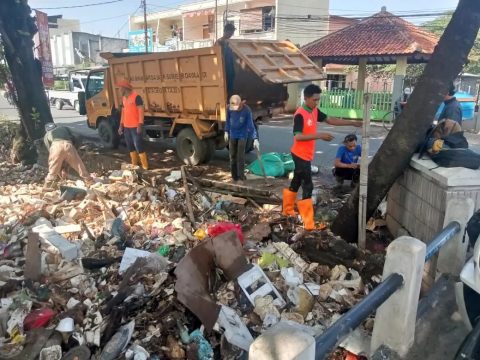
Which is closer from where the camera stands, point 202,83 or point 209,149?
point 202,83

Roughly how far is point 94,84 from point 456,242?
10.4m

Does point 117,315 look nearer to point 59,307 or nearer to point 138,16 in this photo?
point 59,307

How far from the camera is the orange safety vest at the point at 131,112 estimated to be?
25.9 ft

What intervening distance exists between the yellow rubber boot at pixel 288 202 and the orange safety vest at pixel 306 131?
1.58 feet

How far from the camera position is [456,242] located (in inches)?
113

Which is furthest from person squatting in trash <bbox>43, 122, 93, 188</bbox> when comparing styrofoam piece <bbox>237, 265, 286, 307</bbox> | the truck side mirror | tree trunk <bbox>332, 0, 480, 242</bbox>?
tree trunk <bbox>332, 0, 480, 242</bbox>

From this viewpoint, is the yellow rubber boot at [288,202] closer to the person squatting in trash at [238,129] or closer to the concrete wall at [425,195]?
the concrete wall at [425,195]

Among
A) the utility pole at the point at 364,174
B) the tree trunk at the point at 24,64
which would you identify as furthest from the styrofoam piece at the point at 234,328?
the tree trunk at the point at 24,64

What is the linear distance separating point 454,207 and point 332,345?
5.89 ft

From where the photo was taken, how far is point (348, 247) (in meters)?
4.00

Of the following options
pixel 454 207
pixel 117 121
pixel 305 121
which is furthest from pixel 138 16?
pixel 454 207

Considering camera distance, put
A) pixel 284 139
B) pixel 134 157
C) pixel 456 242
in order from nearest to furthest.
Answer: pixel 456 242 → pixel 134 157 → pixel 284 139

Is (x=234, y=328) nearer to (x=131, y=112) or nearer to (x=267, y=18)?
(x=131, y=112)

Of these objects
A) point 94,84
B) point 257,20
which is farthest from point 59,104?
point 94,84
